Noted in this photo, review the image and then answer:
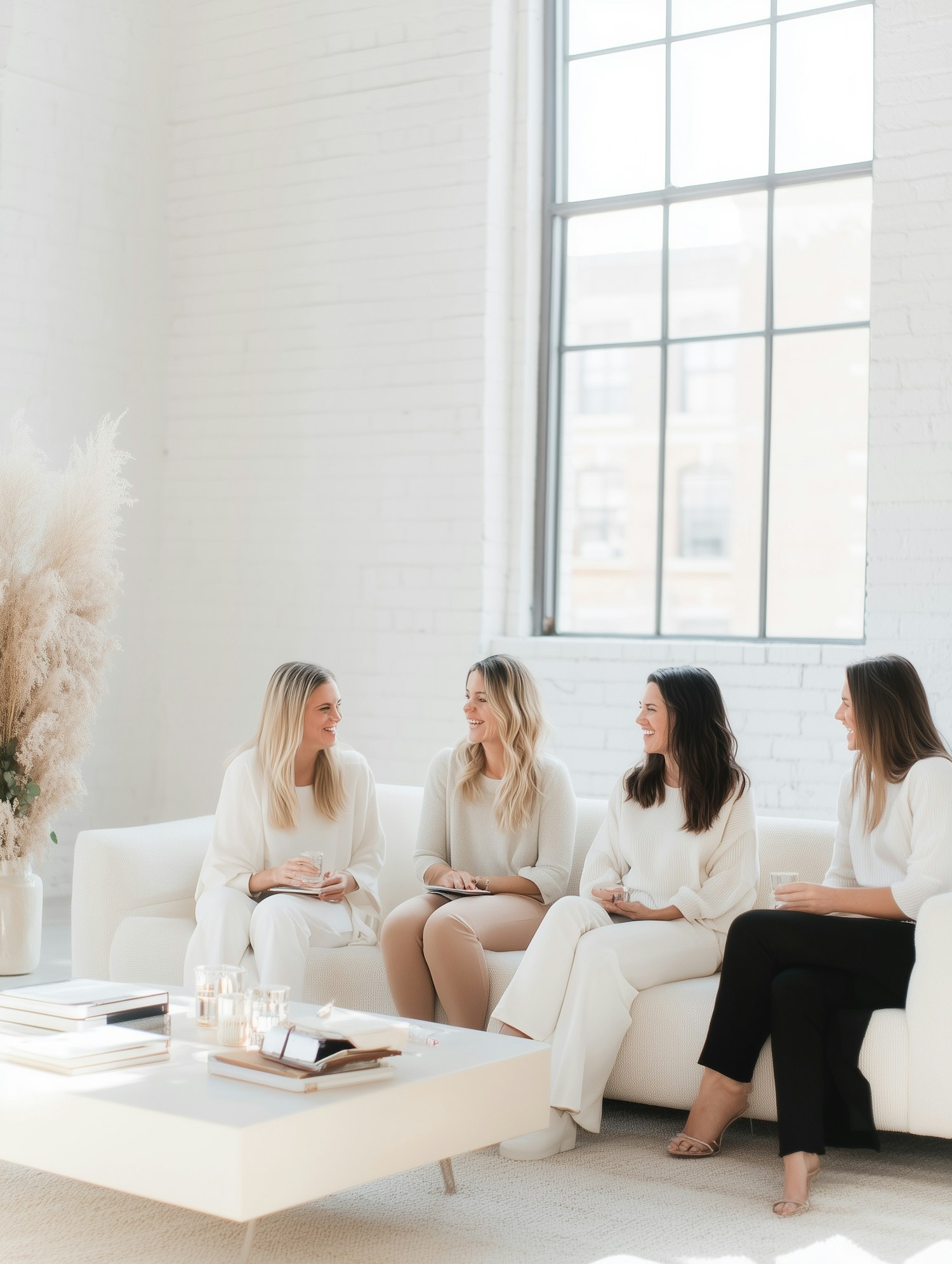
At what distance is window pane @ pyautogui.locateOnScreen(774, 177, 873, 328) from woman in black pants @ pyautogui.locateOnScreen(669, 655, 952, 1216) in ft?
6.54

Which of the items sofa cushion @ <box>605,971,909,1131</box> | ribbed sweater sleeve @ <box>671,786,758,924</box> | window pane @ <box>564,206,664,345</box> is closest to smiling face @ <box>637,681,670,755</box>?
ribbed sweater sleeve @ <box>671,786,758,924</box>

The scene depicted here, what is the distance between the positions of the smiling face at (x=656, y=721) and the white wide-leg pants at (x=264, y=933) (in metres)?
0.90

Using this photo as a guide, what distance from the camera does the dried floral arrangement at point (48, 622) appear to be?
446cm

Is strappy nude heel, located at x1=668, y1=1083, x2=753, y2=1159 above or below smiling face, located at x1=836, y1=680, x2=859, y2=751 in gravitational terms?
below

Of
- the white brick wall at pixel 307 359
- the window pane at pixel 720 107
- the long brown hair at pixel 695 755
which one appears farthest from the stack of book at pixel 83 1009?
the window pane at pixel 720 107

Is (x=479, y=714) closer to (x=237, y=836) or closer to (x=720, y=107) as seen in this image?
(x=237, y=836)

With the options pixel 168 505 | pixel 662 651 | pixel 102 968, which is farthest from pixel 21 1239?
pixel 168 505

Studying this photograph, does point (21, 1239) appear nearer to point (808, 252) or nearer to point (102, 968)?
point (102, 968)

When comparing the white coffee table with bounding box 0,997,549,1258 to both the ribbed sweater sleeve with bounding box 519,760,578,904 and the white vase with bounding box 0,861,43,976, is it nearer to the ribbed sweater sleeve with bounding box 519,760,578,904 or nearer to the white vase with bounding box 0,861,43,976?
the ribbed sweater sleeve with bounding box 519,760,578,904

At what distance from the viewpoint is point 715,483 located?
5.09m

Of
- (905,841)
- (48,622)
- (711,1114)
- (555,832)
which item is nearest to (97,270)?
(48,622)

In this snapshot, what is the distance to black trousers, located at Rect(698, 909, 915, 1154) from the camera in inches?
113

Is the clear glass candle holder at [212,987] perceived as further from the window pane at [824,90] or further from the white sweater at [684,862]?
the window pane at [824,90]

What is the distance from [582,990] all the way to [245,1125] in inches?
45.3
